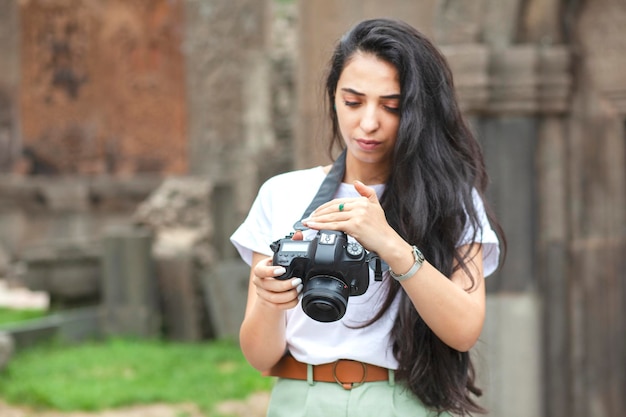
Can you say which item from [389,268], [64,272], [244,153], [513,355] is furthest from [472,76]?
[244,153]

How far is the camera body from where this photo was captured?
1809mm

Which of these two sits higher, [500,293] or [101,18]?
[101,18]

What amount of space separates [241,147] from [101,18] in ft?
14.8

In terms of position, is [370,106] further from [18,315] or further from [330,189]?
[18,315]

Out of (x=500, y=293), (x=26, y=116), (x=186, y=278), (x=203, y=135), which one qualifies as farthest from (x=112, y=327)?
(x=26, y=116)

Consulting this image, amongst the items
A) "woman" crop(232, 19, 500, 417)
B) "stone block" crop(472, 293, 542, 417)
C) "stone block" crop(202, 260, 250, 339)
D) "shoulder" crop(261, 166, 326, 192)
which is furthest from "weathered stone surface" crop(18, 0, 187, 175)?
"woman" crop(232, 19, 500, 417)

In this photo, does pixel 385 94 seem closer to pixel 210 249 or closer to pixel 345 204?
pixel 345 204

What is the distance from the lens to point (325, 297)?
1802mm

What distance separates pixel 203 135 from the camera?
55.2 feet

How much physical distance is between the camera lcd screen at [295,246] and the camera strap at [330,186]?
9.1 inches

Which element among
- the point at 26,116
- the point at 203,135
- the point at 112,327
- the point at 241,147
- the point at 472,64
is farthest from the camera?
the point at 26,116

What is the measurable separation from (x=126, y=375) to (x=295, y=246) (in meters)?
5.60

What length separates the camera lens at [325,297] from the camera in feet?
5.91

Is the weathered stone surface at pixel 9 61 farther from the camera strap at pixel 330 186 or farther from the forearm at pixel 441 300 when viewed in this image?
the forearm at pixel 441 300
